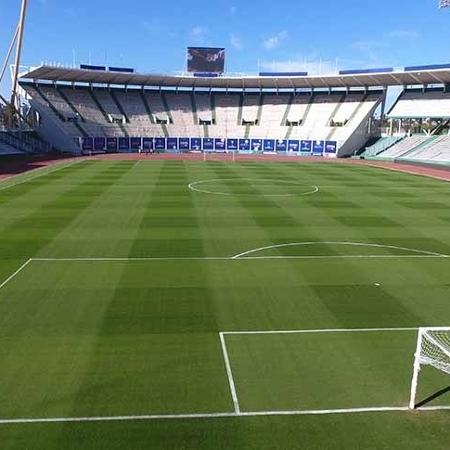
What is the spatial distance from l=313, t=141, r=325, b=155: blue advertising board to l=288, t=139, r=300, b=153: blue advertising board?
283 centimetres

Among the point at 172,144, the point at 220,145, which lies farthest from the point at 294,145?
the point at 172,144

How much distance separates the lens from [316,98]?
9281cm

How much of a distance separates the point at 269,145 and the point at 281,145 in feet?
6.86

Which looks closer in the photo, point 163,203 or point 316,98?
point 163,203

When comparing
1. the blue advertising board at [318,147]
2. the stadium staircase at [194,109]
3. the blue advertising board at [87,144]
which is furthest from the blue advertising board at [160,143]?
the blue advertising board at [318,147]

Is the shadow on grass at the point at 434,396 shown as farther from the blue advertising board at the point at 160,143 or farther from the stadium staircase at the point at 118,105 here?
the stadium staircase at the point at 118,105

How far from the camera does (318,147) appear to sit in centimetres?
8275

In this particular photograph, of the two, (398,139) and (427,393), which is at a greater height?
(427,393)

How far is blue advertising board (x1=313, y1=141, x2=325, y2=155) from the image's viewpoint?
82250 millimetres

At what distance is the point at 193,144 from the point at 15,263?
71688 millimetres

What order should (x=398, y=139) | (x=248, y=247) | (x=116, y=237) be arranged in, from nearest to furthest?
(x=248, y=247)
(x=116, y=237)
(x=398, y=139)

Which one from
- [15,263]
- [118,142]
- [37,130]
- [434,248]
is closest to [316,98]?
[118,142]

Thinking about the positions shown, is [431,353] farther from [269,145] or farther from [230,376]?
[269,145]

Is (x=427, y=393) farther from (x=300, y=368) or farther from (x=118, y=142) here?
(x=118, y=142)
